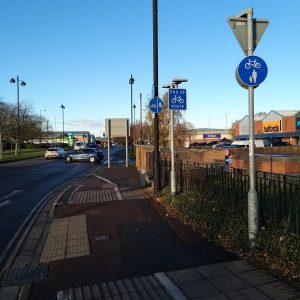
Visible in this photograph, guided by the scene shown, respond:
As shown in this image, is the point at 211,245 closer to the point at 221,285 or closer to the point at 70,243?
the point at 221,285

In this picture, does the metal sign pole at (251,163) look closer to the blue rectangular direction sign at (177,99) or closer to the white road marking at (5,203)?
the blue rectangular direction sign at (177,99)

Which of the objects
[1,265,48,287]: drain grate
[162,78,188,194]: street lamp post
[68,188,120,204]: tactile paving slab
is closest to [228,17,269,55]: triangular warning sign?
[1,265,48,287]: drain grate


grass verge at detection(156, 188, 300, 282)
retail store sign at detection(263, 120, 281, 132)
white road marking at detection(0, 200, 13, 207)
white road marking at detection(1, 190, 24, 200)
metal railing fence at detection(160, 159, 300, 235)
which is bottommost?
white road marking at detection(0, 200, 13, 207)

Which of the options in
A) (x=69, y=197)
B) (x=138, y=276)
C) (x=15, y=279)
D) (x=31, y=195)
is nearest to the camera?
(x=138, y=276)

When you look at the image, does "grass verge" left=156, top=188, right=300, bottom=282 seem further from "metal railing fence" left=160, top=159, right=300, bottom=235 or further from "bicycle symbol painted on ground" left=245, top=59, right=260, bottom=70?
Result: "bicycle symbol painted on ground" left=245, top=59, right=260, bottom=70

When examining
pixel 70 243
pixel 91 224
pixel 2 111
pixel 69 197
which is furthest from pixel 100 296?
pixel 2 111

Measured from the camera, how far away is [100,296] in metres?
5.05

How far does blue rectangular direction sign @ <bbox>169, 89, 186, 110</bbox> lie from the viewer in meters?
11.7

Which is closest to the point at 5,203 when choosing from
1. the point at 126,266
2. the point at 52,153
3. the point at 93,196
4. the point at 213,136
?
the point at 93,196

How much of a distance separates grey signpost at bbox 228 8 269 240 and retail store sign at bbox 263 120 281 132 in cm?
7265

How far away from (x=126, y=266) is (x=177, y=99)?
21.3ft

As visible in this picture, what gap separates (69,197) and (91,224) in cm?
487

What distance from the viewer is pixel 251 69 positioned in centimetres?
628

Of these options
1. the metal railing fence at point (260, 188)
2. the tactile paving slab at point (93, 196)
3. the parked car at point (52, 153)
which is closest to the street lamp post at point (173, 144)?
the metal railing fence at point (260, 188)
